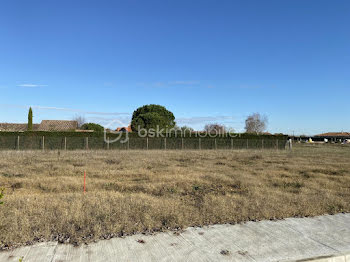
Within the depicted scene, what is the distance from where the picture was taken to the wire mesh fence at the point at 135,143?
23250 mm

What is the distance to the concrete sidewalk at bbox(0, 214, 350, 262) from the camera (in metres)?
3.10

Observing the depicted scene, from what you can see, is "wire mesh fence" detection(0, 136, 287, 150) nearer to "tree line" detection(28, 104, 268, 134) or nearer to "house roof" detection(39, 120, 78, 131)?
"tree line" detection(28, 104, 268, 134)

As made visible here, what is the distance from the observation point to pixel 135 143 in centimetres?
2722

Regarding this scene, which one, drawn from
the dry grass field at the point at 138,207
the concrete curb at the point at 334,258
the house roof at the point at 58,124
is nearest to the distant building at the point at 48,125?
the house roof at the point at 58,124

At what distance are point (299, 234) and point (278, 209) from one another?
1216mm

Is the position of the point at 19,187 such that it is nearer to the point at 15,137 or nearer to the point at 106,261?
the point at 106,261

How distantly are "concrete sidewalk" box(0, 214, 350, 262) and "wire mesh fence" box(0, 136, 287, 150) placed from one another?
2294cm

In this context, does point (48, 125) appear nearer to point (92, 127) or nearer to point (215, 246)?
point (92, 127)

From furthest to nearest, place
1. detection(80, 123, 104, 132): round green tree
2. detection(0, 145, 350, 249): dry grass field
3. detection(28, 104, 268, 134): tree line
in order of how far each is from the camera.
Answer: detection(80, 123, 104, 132): round green tree
detection(28, 104, 268, 134): tree line
detection(0, 145, 350, 249): dry grass field

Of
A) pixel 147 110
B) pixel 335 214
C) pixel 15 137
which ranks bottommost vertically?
pixel 335 214

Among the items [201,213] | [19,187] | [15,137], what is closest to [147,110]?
[15,137]

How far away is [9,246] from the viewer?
10.8ft

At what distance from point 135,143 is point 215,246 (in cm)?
2431

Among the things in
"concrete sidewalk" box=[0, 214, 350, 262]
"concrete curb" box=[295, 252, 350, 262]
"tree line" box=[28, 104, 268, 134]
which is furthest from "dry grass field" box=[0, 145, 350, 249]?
"tree line" box=[28, 104, 268, 134]
